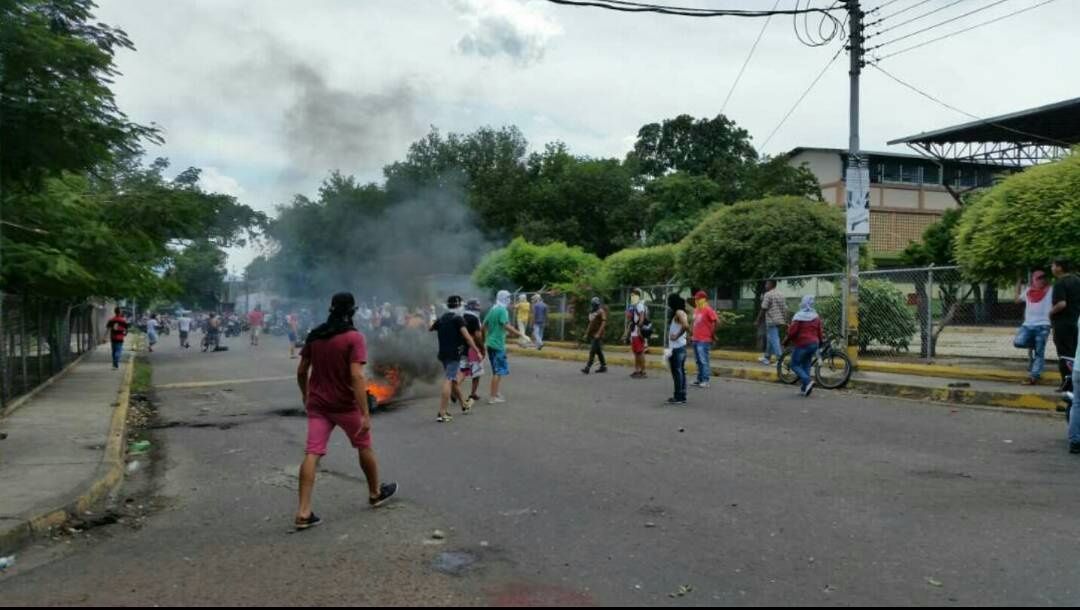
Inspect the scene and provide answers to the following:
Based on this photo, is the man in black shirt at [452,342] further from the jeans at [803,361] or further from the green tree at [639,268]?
the green tree at [639,268]

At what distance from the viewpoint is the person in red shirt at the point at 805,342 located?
11.8 metres

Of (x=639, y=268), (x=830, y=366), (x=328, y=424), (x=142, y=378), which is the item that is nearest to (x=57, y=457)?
(x=328, y=424)

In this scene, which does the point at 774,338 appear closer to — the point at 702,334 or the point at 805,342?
the point at 702,334

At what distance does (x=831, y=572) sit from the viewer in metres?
4.35

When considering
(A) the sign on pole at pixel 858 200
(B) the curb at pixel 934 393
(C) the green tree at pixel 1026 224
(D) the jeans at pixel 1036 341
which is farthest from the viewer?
(A) the sign on pole at pixel 858 200

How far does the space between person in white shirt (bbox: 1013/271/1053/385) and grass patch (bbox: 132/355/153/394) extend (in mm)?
14646

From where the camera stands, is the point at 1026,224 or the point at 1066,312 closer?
the point at 1066,312

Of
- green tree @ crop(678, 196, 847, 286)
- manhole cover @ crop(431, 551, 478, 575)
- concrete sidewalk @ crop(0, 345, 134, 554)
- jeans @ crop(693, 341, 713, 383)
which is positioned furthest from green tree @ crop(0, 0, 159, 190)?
green tree @ crop(678, 196, 847, 286)

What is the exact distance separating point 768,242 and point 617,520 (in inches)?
538

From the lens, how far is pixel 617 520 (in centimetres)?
542

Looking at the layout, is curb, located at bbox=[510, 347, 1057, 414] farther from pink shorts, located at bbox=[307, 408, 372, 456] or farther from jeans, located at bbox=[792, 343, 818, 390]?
pink shorts, located at bbox=[307, 408, 372, 456]

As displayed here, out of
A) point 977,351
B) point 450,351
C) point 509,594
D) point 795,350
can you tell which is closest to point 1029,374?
point 795,350

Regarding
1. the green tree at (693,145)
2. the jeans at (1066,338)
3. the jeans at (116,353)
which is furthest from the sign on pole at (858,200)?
the green tree at (693,145)

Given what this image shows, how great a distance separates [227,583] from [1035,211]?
11.9m
